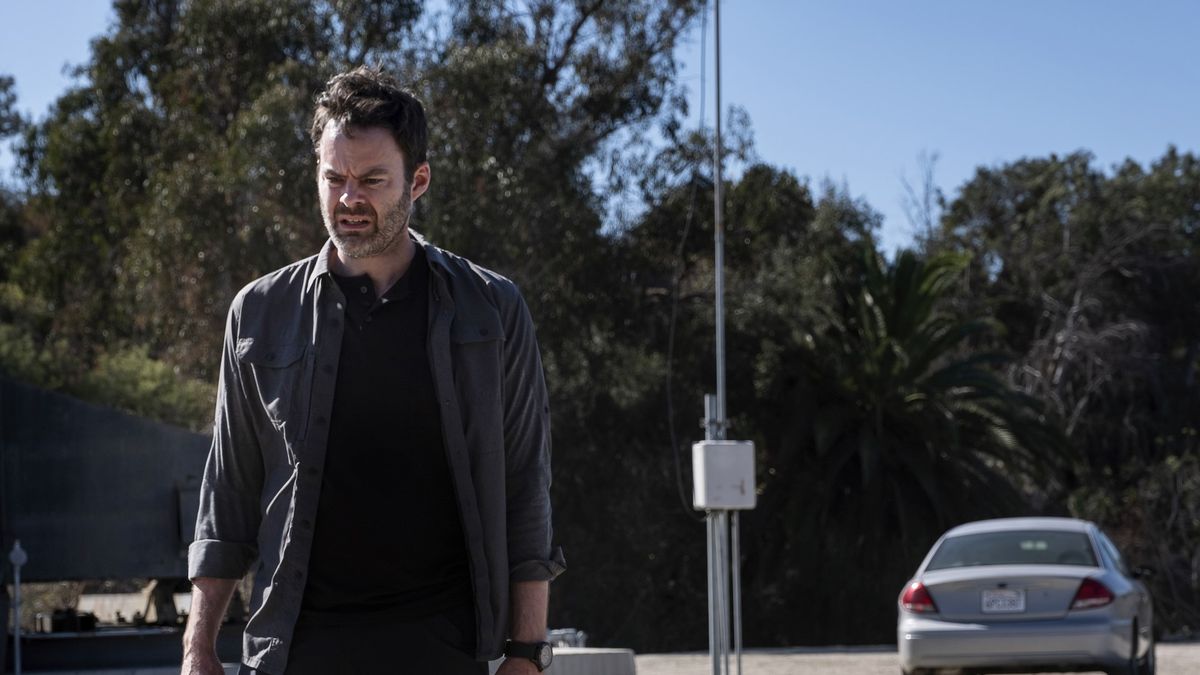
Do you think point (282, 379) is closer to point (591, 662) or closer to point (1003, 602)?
point (591, 662)

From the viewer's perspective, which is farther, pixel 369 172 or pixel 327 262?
pixel 327 262

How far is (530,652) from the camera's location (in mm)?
2959

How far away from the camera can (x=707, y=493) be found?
1356 cm

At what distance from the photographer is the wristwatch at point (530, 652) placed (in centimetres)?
296

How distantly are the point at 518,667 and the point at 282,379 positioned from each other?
600 mm

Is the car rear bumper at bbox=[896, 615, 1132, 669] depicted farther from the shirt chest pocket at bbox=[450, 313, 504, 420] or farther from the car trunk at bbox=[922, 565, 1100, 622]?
the shirt chest pocket at bbox=[450, 313, 504, 420]

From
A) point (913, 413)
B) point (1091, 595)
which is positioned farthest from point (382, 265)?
point (913, 413)

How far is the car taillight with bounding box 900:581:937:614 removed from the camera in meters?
12.8

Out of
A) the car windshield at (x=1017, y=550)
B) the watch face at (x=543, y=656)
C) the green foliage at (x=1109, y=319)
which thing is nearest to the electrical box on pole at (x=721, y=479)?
the car windshield at (x=1017, y=550)

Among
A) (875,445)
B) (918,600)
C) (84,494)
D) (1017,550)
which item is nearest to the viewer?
(84,494)

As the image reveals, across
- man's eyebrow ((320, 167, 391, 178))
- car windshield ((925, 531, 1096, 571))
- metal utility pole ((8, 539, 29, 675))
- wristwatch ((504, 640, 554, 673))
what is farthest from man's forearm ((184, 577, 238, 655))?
car windshield ((925, 531, 1096, 571))

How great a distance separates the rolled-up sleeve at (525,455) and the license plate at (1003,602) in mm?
9928

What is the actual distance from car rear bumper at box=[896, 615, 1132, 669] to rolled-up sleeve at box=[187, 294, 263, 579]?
10035 millimetres

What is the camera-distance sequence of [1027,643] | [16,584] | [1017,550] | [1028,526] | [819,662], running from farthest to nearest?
1. [819,662]
2. [1028,526]
3. [1017,550]
4. [1027,643]
5. [16,584]
